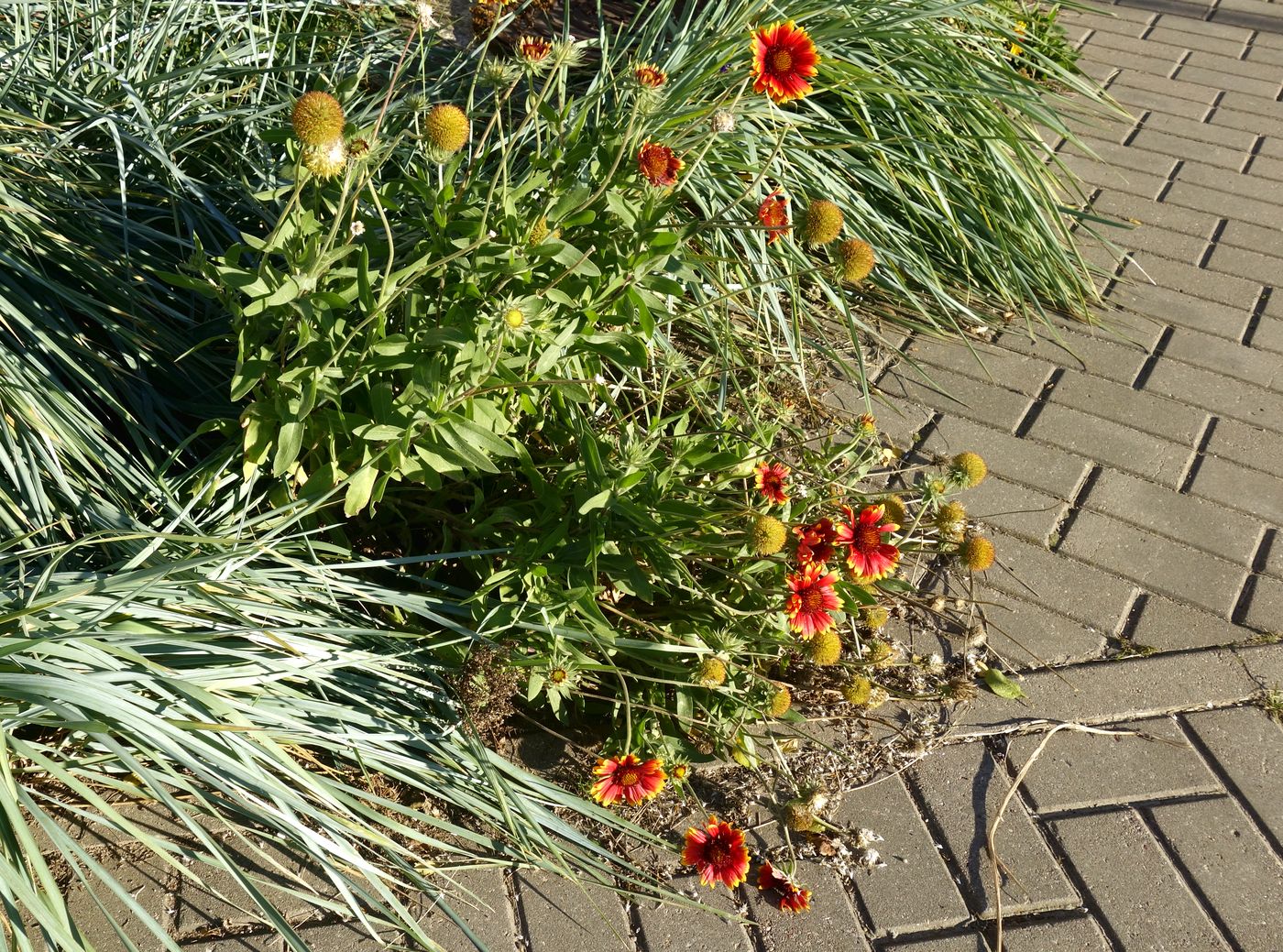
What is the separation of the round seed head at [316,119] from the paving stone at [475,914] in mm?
1057

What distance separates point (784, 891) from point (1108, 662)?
2.82 feet

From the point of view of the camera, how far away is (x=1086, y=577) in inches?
90.7

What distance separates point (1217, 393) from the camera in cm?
286

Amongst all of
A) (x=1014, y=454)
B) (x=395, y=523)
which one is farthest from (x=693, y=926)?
(x=1014, y=454)

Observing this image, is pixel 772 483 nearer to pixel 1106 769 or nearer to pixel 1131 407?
pixel 1106 769

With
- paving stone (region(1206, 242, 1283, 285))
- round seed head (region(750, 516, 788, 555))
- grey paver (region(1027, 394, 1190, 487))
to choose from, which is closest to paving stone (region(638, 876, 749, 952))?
round seed head (region(750, 516, 788, 555))

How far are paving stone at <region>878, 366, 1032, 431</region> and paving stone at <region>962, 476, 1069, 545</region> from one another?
9.4 inches

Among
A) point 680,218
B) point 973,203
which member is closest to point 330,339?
point 680,218

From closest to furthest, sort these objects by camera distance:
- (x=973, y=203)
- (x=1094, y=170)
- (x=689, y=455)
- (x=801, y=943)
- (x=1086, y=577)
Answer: (x=801, y=943)
(x=689, y=455)
(x=1086, y=577)
(x=973, y=203)
(x=1094, y=170)

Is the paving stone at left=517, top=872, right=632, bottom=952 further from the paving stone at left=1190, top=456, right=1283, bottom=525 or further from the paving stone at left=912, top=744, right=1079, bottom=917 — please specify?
the paving stone at left=1190, top=456, right=1283, bottom=525

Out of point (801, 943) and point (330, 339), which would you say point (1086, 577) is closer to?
point (801, 943)

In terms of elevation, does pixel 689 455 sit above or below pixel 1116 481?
above

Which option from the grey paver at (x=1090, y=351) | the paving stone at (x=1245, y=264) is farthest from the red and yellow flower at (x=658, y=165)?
the paving stone at (x=1245, y=264)

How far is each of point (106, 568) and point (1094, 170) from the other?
3.37m
